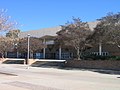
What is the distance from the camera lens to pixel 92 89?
15602 millimetres

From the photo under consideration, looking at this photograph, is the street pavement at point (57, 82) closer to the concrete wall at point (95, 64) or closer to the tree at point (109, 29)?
the tree at point (109, 29)

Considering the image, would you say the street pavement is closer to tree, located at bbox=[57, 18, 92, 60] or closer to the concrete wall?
the concrete wall

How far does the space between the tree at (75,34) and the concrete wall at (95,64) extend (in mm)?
2917

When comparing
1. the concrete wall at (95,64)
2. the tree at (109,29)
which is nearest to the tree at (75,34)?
the concrete wall at (95,64)

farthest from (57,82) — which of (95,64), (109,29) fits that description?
(95,64)

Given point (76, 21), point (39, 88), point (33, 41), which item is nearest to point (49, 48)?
point (33, 41)

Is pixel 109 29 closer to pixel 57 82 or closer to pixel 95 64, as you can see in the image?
pixel 95 64

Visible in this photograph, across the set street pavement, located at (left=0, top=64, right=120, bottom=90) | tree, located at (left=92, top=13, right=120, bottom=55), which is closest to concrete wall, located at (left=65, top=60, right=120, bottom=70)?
tree, located at (left=92, top=13, right=120, bottom=55)

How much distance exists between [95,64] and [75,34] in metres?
6.10

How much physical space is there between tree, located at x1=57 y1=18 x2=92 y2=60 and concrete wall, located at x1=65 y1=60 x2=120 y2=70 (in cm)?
292

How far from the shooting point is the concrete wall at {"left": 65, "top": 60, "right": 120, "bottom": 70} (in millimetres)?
38312

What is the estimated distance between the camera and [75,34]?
44.7m

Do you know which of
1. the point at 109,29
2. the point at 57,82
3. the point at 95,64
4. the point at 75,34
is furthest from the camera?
the point at 75,34

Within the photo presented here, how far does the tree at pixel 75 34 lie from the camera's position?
146 feet
